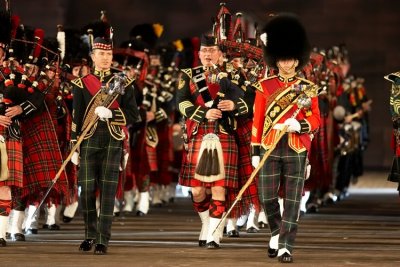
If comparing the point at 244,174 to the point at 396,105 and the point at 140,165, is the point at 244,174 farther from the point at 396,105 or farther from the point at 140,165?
the point at 140,165

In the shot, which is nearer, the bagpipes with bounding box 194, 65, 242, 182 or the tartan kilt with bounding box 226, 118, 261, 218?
the bagpipes with bounding box 194, 65, 242, 182

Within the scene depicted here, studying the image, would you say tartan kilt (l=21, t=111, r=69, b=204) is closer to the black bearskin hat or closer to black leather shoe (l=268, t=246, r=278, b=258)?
black leather shoe (l=268, t=246, r=278, b=258)

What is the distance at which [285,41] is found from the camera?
10922 mm

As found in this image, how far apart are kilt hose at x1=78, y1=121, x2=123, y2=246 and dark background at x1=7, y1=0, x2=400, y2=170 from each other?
15.4 m

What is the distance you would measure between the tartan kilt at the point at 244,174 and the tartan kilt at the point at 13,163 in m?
1.71

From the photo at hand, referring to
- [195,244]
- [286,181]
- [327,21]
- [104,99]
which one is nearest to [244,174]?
[195,244]

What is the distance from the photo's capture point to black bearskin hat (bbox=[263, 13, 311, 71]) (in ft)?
35.7

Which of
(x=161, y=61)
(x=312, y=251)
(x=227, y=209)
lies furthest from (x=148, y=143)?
(x=312, y=251)

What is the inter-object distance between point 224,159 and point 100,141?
1.20 metres

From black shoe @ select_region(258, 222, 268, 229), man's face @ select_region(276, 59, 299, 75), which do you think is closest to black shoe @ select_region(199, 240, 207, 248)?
man's face @ select_region(276, 59, 299, 75)

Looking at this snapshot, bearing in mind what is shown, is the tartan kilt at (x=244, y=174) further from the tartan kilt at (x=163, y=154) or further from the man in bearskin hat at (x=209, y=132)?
the tartan kilt at (x=163, y=154)

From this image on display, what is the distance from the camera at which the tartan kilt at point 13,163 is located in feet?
39.0

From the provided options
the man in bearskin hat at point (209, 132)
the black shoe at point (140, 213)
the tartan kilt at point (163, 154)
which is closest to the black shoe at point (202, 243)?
the man in bearskin hat at point (209, 132)

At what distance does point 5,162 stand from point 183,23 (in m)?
15.8
